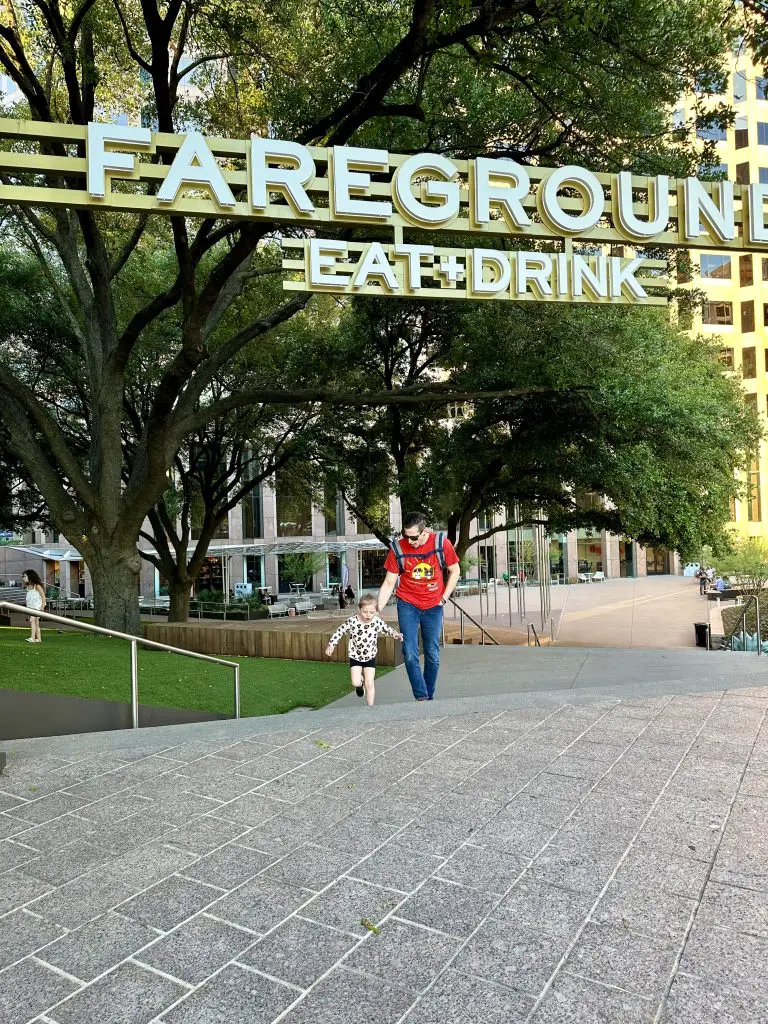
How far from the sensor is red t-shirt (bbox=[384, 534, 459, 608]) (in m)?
7.50

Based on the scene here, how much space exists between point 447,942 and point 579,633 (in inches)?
954

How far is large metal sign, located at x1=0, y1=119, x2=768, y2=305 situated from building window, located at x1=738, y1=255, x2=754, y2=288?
175ft

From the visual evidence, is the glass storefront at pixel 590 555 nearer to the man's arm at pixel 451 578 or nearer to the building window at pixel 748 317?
the building window at pixel 748 317

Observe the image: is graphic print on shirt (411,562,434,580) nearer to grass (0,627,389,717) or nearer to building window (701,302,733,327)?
grass (0,627,389,717)

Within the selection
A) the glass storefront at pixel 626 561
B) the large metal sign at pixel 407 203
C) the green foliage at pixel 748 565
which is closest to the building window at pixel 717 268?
the glass storefront at pixel 626 561

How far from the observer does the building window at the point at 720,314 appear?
5603cm

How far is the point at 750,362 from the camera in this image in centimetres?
5581

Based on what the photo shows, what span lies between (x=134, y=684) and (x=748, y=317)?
193 ft

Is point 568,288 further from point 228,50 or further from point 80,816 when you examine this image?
point 228,50

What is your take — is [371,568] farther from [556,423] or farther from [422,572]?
[422,572]

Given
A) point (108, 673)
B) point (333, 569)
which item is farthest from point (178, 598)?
point (333, 569)

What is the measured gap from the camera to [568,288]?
8391 mm

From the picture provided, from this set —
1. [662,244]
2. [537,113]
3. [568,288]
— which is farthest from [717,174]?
[568,288]

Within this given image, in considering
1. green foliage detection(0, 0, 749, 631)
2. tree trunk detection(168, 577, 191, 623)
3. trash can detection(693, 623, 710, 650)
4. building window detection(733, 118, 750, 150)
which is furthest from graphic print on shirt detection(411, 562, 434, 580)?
building window detection(733, 118, 750, 150)
